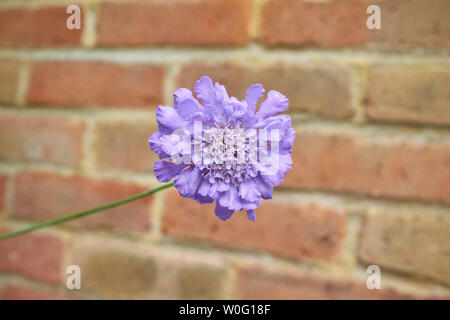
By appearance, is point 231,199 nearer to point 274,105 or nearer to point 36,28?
point 274,105

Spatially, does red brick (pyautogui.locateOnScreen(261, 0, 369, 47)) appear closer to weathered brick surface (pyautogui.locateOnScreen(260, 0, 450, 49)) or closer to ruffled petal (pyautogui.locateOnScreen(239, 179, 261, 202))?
weathered brick surface (pyautogui.locateOnScreen(260, 0, 450, 49))

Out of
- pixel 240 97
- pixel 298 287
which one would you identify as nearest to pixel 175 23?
pixel 240 97

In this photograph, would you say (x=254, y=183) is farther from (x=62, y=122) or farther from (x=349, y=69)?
(x=62, y=122)

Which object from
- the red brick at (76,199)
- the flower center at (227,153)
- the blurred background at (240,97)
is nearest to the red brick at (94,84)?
the blurred background at (240,97)

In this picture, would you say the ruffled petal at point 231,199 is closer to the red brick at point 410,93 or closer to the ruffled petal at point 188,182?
the ruffled petal at point 188,182

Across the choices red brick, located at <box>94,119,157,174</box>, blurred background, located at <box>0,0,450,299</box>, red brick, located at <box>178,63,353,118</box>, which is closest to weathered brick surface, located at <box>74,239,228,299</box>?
blurred background, located at <box>0,0,450,299</box>
